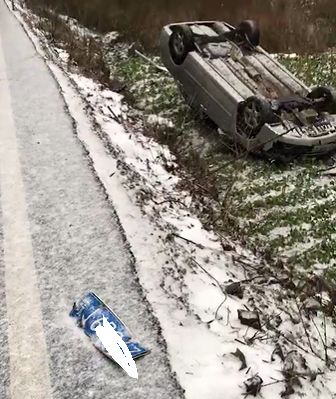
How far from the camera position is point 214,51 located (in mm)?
8188

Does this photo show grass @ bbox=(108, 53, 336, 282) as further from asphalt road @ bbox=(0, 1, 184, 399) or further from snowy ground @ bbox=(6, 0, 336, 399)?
asphalt road @ bbox=(0, 1, 184, 399)

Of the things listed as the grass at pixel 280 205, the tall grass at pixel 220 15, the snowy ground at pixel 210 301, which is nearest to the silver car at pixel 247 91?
the grass at pixel 280 205

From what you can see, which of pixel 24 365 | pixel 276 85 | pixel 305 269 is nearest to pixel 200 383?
pixel 24 365

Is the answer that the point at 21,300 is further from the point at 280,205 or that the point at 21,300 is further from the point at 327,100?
the point at 327,100

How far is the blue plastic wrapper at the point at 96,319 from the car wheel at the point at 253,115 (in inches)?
152

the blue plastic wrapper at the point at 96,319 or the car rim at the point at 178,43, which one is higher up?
the car rim at the point at 178,43

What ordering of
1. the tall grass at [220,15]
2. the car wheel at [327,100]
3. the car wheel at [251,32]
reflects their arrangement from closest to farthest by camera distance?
the car wheel at [327,100]
the car wheel at [251,32]
the tall grass at [220,15]

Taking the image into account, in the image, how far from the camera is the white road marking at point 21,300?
9.71 ft

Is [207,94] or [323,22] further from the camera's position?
[323,22]

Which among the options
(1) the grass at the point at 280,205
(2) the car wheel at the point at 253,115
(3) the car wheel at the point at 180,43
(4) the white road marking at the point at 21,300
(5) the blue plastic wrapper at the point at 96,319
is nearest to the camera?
(4) the white road marking at the point at 21,300

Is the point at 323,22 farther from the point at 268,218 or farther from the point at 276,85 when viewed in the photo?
the point at 268,218

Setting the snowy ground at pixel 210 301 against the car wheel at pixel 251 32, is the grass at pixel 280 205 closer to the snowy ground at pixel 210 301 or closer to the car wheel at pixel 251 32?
the snowy ground at pixel 210 301

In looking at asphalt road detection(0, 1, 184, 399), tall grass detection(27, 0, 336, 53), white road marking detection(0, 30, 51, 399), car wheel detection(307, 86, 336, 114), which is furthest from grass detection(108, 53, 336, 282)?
tall grass detection(27, 0, 336, 53)

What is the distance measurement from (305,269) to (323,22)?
8930 mm
